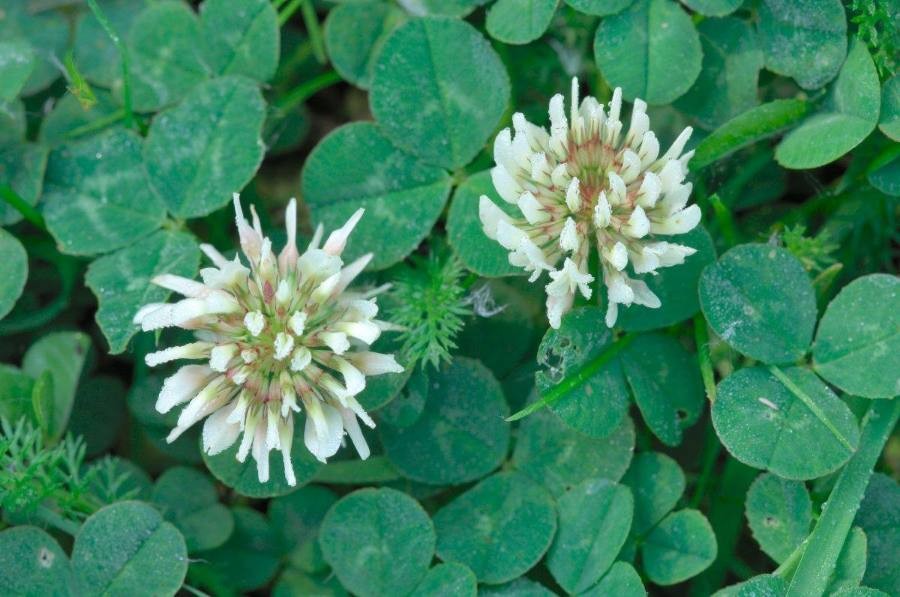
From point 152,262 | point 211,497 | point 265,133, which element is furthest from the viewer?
point 265,133

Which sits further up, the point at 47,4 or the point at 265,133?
the point at 47,4

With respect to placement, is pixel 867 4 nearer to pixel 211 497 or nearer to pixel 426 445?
pixel 426 445

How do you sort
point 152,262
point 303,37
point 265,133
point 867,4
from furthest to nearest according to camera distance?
point 303,37, point 265,133, point 152,262, point 867,4

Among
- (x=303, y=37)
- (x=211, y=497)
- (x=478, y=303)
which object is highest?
(x=303, y=37)

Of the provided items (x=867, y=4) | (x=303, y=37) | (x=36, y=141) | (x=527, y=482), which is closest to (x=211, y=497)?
(x=527, y=482)

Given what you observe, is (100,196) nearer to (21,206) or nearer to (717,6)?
(21,206)

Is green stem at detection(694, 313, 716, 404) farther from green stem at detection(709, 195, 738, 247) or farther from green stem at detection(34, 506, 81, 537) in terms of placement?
green stem at detection(34, 506, 81, 537)

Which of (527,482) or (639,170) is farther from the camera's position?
(527,482)

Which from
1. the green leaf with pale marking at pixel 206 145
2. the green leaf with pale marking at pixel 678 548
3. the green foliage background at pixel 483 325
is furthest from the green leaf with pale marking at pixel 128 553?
the green leaf with pale marking at pixel 678 548
